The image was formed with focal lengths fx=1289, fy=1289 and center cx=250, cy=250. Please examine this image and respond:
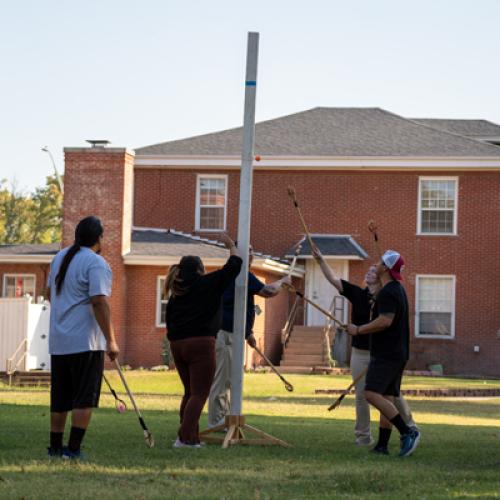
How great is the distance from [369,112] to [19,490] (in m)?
34.6

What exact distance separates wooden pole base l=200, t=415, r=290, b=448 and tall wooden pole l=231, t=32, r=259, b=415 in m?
0.09

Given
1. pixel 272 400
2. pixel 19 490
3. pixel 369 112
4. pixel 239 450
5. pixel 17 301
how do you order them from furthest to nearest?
pixel 369 112, pixel 17 301, pixel 272 400, pixel 239 450, pixel 19 490

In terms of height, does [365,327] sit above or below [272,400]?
above

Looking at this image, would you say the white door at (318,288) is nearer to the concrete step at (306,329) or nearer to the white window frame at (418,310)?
the concrete step at (306,329)

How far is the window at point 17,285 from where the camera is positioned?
35406 millimetres

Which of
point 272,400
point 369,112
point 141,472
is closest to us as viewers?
point 141,472

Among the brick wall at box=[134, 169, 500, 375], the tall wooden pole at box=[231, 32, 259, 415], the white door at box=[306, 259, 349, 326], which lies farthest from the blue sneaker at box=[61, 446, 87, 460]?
the brick wall at box=[134, 169, 500, 375]

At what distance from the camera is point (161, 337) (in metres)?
34.2

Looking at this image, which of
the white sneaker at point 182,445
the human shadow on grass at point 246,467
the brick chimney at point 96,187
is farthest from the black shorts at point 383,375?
the brick chimney at point 96,187

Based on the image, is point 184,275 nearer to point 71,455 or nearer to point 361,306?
point 361,306

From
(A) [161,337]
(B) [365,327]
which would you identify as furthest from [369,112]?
(B) [365,327]

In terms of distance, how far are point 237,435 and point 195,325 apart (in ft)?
4.33

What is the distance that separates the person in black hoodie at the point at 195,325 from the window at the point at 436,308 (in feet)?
85.3

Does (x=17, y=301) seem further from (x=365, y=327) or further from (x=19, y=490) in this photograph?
(x=19, y=490)
